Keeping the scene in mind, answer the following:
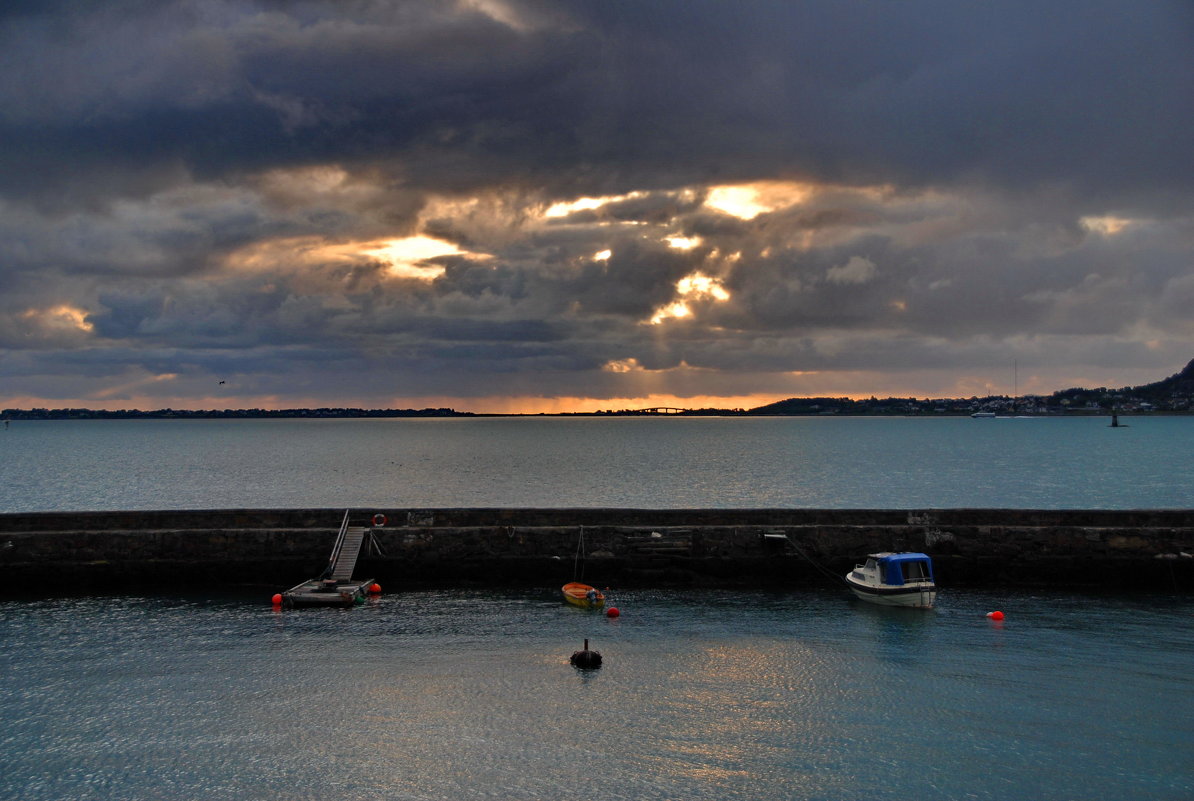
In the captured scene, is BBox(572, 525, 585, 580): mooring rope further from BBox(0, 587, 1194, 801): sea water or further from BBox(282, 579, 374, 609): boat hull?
BBox(282, 579, 374, 609): boat hull

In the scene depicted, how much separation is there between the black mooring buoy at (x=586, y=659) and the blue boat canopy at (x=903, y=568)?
1316 centimetres

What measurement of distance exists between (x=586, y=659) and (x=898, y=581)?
45.2 ft

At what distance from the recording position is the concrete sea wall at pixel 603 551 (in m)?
34.0

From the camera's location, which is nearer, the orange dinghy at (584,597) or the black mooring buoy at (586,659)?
the black mooring buoy at (586,659)

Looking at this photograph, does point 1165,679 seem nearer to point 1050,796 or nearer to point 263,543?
point 1050,796

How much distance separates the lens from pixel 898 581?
31.7 metres

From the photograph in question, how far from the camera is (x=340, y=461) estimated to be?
122 meters

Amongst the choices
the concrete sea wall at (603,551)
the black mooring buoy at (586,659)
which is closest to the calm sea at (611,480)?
the concrete sea wall at (603,551)

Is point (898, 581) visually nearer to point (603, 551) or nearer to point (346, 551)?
point (603, 551)

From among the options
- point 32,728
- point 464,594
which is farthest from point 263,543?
point 32,728

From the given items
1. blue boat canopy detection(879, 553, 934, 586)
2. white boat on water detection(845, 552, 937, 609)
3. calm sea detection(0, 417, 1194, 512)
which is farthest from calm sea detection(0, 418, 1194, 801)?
calm sea detection(0, 417, 1194, 512)

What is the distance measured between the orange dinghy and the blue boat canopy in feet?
35.2

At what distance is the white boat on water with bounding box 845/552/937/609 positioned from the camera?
31.4 metres

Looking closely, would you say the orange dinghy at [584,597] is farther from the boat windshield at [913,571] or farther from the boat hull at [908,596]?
the boat windshield at [913,571]
